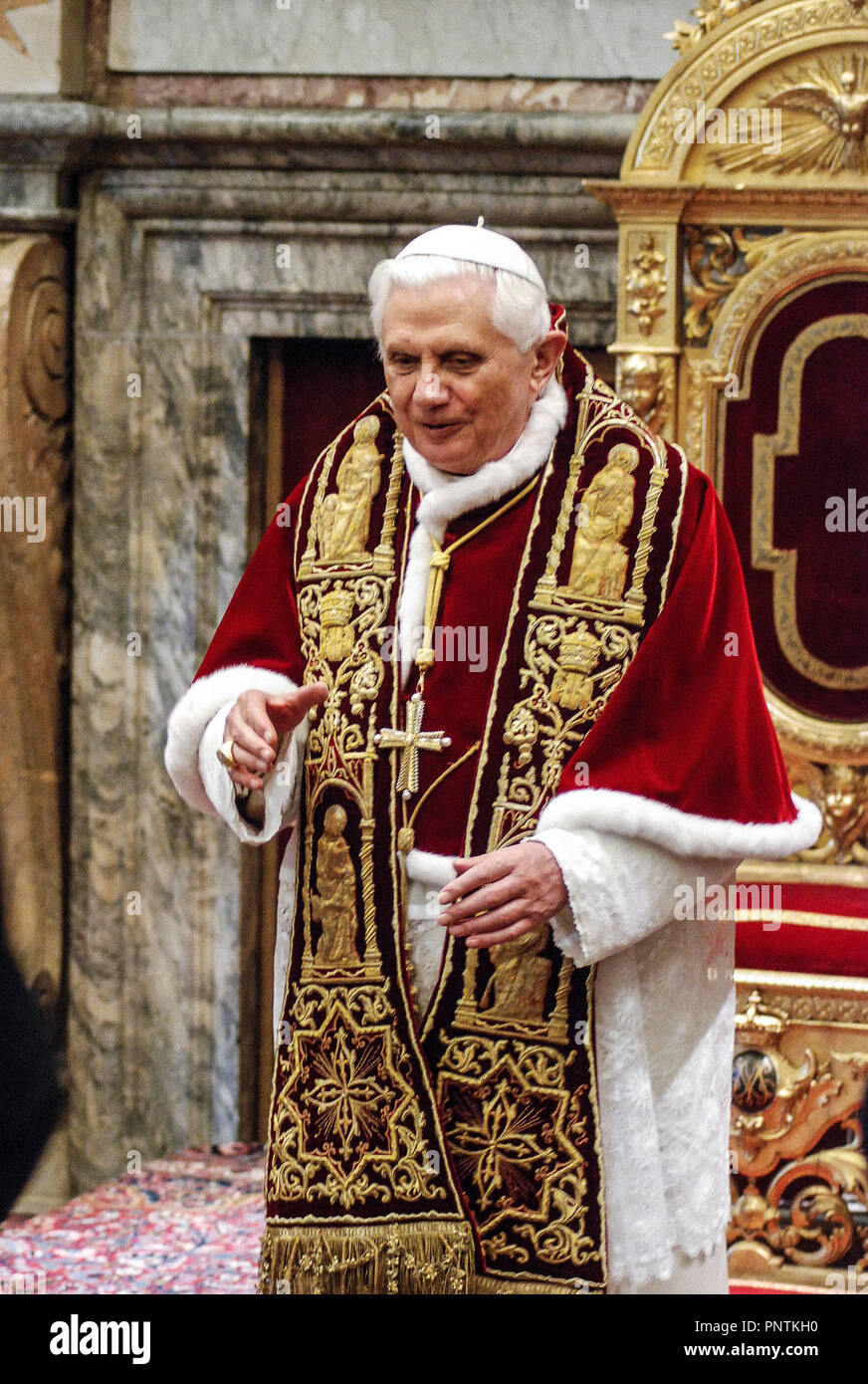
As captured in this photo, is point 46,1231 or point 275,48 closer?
point 46,1231

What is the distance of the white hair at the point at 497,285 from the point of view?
2.30m

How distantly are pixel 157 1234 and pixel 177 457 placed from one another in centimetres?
195

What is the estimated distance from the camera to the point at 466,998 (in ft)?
7.88

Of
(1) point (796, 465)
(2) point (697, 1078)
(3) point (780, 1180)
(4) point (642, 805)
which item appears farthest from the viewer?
(1) point (796, 465)

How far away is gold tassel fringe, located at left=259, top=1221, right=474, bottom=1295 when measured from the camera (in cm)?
231

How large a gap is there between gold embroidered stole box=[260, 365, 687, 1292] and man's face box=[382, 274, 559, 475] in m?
0.18

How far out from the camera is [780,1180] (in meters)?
3.97

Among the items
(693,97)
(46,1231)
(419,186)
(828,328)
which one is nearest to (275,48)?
(419,186)

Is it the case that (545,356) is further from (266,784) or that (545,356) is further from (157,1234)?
(157,1234)

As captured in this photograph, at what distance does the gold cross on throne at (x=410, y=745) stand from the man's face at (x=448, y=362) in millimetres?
355

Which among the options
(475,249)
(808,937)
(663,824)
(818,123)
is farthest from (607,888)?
(818,123)

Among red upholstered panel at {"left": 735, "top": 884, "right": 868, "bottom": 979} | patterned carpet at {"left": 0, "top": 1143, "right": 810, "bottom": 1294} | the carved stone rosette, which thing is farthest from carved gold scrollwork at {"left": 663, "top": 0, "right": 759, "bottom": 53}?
patterned carpet at {"left": 0, "top": 1143, "right": 810, "bottom": 1294}

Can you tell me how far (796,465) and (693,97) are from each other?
0.83 metres

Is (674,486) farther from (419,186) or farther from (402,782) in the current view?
(419,186)
